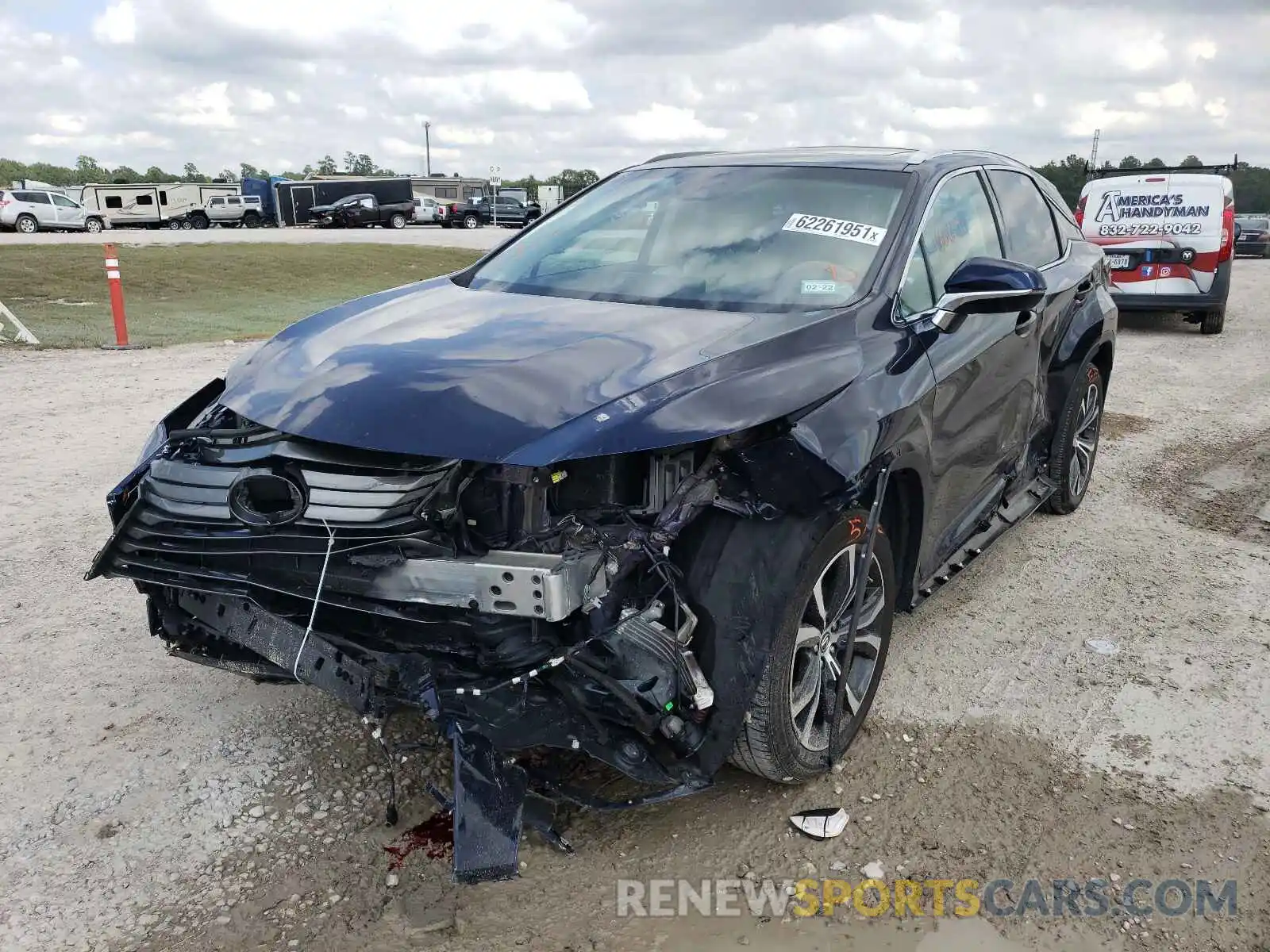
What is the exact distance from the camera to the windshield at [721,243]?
11.3 ft

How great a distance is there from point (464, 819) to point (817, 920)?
0.95 meters

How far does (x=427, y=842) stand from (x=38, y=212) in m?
41.4

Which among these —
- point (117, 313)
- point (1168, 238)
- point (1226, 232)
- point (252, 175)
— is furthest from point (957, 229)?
point (252, 175)

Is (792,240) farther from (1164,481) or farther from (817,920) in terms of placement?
(1164,481)

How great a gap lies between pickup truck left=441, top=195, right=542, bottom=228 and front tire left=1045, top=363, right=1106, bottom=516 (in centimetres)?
4117

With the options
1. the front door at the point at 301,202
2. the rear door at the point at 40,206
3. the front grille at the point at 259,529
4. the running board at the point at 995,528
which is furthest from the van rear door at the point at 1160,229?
the front door at the point at 301,202

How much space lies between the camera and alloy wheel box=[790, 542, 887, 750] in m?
2.99

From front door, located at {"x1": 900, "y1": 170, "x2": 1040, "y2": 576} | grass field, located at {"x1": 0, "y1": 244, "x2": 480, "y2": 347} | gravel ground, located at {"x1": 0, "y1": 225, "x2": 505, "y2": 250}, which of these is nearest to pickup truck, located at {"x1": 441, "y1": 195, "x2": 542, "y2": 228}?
gravel ground, located at {"x1": 0, "y1": 225, "x2": 505, "y2": 250}

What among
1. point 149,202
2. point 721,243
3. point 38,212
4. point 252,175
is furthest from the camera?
point 252,175

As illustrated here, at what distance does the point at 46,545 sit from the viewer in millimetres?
4992

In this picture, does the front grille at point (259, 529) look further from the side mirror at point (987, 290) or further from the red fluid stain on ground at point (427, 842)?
the side mirror at point (987, 290)

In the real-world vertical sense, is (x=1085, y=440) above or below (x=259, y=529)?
below

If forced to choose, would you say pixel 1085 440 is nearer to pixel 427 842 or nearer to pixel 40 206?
pixel 427 842

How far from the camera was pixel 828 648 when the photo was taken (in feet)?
10.3
